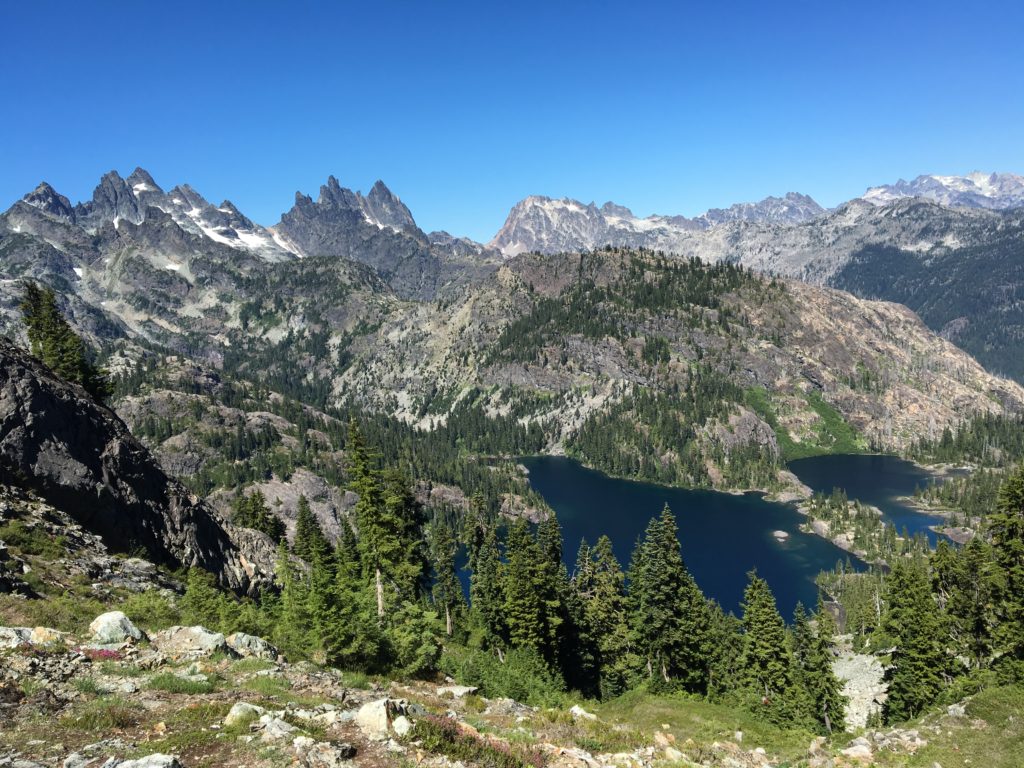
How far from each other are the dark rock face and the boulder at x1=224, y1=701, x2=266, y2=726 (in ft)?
112

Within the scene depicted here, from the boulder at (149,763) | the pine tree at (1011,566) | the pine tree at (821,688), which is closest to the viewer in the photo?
the boulder at (149,763)

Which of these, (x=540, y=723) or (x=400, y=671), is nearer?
(x=540, y=723)

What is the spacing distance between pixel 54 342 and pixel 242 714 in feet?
245

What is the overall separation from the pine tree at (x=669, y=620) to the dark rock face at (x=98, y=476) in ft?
139

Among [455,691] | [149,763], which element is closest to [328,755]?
[149,763]

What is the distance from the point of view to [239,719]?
16.0m

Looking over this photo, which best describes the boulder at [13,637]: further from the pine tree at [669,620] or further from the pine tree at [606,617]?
the pine tree at [606,617]

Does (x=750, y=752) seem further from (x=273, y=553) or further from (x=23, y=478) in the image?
(x=273, y=553)

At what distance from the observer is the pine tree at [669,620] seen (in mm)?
57625

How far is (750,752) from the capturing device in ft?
93.6

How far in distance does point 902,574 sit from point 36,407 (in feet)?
313

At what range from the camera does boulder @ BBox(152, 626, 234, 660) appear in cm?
2209

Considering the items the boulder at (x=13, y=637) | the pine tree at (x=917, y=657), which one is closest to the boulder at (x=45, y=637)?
the boulder at (x=13, y=637)

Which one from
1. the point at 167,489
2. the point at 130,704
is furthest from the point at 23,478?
the point at 130,704
